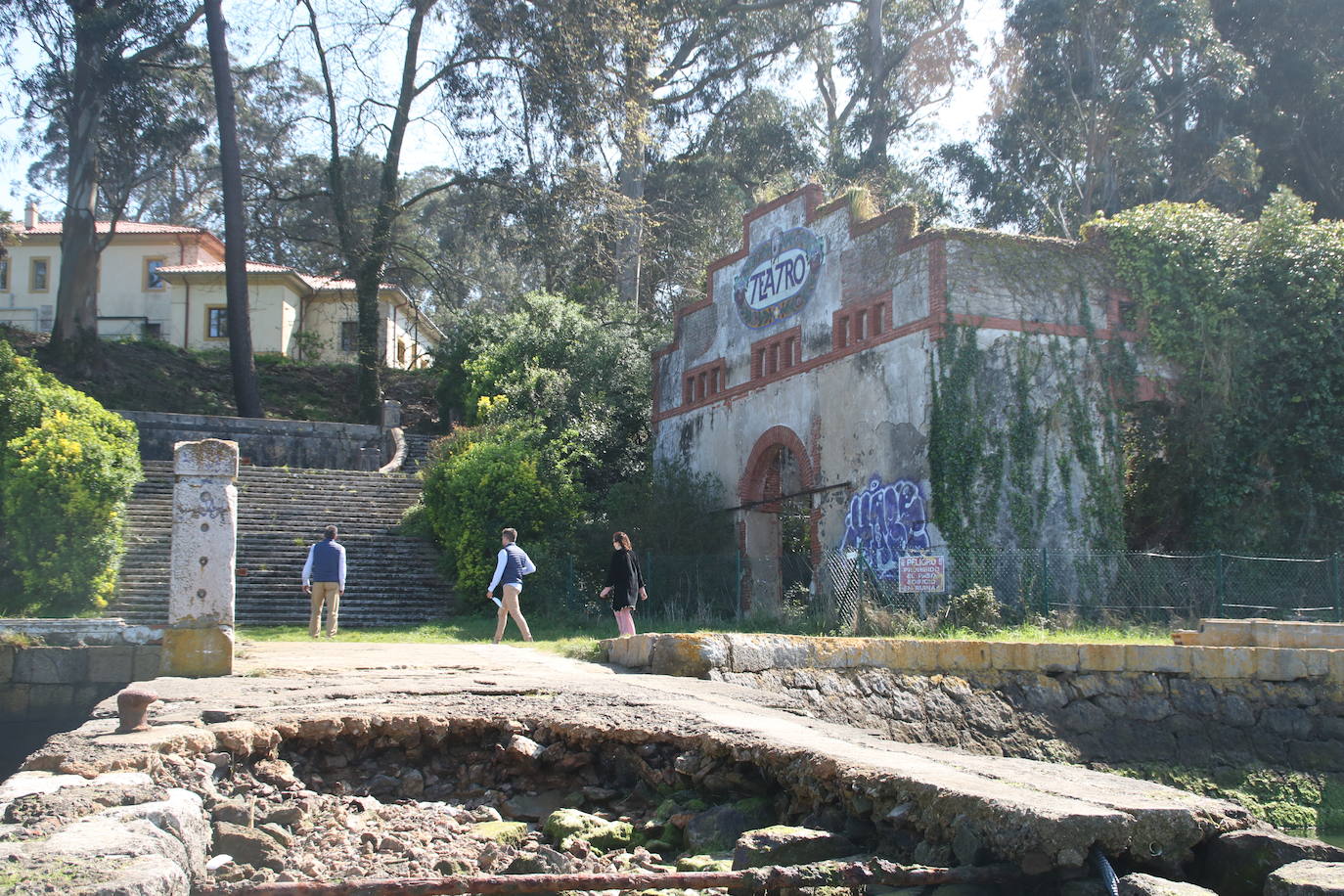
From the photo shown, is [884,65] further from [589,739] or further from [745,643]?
[589,739]

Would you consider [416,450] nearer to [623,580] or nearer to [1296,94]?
[623,580]

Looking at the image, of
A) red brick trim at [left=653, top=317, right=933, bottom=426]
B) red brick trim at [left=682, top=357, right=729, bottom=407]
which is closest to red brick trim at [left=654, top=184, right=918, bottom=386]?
red brick trim at [left=682, top=357, right=729, bottom=407]

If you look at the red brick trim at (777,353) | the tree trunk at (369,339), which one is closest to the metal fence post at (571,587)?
the red brick trim at (777,353)

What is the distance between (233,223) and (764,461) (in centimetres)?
1657

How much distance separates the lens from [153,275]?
46.8 m

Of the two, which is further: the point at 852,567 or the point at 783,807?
the point at 852,567

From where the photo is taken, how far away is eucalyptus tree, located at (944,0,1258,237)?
31156 millimetres

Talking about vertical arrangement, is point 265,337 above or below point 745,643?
above

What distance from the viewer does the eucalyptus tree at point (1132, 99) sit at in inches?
1227

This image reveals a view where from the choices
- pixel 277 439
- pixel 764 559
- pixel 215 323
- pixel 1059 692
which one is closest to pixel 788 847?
pixel 1059 692

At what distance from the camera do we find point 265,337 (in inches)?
1775

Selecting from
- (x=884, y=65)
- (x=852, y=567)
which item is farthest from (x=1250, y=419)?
(x=884, y=65)

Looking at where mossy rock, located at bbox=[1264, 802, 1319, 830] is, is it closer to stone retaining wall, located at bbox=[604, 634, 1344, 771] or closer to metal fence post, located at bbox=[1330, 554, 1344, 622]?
stone retaining wall, located at bbox=[604, 634, 1344, 771]

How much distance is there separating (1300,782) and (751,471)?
447 inches
